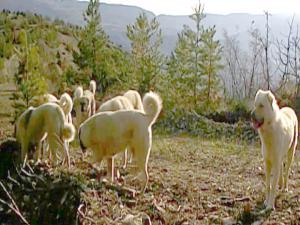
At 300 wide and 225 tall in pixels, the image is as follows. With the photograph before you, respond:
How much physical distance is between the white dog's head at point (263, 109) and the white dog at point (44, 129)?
142 inches

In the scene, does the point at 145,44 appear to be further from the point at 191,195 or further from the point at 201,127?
the point at 191,195

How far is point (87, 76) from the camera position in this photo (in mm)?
21438

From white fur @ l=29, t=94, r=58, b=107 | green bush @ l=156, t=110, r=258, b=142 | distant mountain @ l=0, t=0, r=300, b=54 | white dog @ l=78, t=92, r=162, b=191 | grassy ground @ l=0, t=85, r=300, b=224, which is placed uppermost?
distant mountain @ l=0, t=0, r=300, b=54

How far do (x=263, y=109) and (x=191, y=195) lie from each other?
1.69 m

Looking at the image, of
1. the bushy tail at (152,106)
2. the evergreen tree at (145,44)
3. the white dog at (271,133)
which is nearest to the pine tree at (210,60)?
the evergreen tree at (145,44)

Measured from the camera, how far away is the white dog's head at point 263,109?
256 inches

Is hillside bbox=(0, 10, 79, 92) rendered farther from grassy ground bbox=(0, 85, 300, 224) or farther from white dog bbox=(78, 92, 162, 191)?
white dog bbox=(78, 92, 162, 191)

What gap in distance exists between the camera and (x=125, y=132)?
7.54 meters

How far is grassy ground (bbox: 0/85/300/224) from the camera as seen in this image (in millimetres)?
6508

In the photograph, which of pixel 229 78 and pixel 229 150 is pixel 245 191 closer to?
pixel 229 150

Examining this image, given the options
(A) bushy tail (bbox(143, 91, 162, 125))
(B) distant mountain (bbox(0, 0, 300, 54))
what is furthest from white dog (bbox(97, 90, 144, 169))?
(B) distant mountain (bbox(0, 0, 300, 54))

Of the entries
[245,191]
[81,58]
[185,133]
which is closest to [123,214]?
[245,191]

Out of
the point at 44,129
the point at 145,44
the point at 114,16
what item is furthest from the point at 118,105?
the point at 114,16

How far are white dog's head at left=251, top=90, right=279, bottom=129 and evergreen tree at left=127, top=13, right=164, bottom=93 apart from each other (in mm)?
14775
